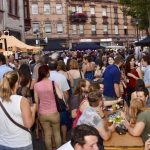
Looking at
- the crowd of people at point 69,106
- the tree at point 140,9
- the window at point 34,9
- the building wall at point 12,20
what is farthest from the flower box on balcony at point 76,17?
the crowd of people at point 69,106

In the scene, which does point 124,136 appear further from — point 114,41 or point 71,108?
point 114,41

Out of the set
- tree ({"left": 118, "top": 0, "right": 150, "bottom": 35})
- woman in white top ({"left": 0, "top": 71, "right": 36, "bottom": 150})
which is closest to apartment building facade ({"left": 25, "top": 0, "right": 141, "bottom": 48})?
tree ({"left": 118, "top": 0, "right": 150, "bottom": 35})

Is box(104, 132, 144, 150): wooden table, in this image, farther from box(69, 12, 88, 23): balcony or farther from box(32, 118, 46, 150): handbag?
box(69, 12, 88, 23): balcony

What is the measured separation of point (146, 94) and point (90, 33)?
6106 cm

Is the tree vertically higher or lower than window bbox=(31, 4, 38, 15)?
lower

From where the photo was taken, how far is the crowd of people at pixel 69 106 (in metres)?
5.70

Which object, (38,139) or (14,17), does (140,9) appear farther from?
(38,139)

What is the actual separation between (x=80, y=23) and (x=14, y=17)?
125ft

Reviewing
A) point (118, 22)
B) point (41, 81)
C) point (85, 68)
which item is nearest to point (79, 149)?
point (41, 81)

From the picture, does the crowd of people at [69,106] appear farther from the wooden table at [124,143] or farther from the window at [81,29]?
the window at [81,29]

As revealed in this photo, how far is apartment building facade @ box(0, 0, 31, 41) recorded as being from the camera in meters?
27.6

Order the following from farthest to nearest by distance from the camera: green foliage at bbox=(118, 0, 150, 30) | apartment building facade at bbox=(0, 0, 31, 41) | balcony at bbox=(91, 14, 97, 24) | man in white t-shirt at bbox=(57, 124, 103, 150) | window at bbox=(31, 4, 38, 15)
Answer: balcony at bbox=(91, 14, 97, 24) < window at bbox=(31, 4, 38, 15) < green foliage at bbox=(118, 0, 150, 30) < apartment building facade at bbox=(0, 0, 31, 41) < man in white t-shirt at bbox=(57, 124, 103, 150)

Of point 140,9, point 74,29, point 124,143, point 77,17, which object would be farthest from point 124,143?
point 74,29

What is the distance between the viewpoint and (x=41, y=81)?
827 centimetres
